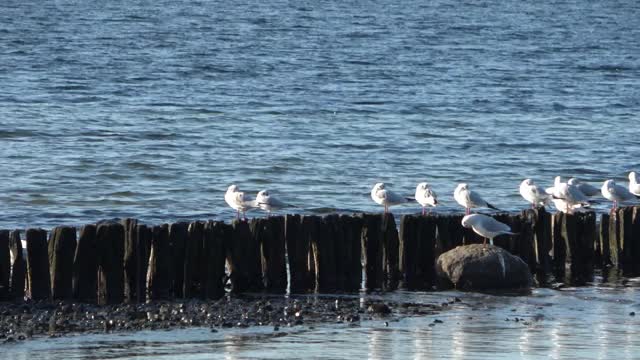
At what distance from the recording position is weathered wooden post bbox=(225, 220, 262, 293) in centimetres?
1678

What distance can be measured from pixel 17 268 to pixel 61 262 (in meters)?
0.48

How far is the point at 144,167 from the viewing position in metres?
31.5

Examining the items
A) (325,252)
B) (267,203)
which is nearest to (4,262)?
(325,252)

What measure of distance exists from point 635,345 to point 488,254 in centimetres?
382

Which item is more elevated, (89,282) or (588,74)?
(588,74)

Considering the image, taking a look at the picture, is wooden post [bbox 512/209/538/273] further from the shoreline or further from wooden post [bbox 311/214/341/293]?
wooden post [bbox 311/214/341/293]

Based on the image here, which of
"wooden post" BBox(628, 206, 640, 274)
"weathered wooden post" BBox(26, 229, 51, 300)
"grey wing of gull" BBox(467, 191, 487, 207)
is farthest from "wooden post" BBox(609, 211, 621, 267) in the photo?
"weathered wooden post" BBox(26, 229, 51, 300)

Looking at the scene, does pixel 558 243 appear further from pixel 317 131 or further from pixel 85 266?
pixel 317 131

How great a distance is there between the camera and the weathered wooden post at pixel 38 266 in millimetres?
15750

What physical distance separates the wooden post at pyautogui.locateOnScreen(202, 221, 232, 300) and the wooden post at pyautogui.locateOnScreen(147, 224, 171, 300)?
0.45m

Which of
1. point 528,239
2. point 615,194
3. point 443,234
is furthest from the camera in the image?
point 615,194

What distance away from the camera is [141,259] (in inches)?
640

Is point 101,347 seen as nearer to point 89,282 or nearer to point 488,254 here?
point 89,282

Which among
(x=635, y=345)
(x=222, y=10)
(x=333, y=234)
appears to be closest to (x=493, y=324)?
(x=635, y=345)
